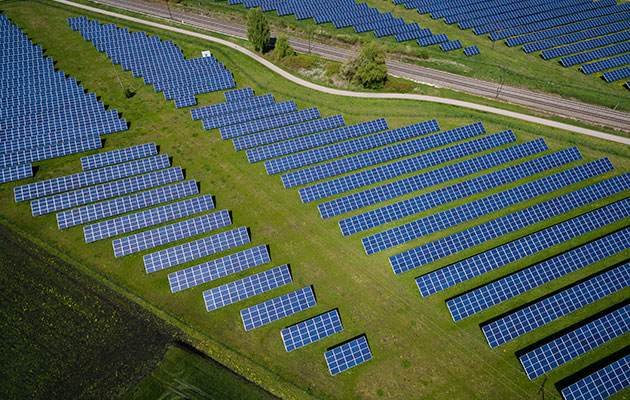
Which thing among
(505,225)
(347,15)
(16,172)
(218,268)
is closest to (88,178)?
(16,172)

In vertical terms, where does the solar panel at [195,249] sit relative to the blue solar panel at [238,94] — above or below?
below

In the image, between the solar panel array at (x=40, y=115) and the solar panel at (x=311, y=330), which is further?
the solar panel array at (x=40, y=115)

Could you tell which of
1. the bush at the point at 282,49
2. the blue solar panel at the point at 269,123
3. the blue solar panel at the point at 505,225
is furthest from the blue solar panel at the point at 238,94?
the blue solar panel at the point at 505,225

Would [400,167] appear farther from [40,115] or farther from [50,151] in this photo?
[40,115]

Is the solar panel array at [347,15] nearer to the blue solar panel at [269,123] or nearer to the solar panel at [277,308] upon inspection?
the blue solar panel at [269,123]

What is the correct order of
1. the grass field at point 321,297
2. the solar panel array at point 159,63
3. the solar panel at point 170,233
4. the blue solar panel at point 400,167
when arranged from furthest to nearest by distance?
the solar panel array at point 159,63 < the blue solar panel at point 400,167 < the solar panel at point 170,233 < the grass field at point 321,297

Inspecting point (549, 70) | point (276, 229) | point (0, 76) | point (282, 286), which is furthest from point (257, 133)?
point (549, 70)

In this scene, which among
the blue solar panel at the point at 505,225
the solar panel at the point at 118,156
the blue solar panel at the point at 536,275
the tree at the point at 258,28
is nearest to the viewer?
the blue solar panel at the point at 536,275

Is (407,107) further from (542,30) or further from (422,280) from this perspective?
(542,30)
